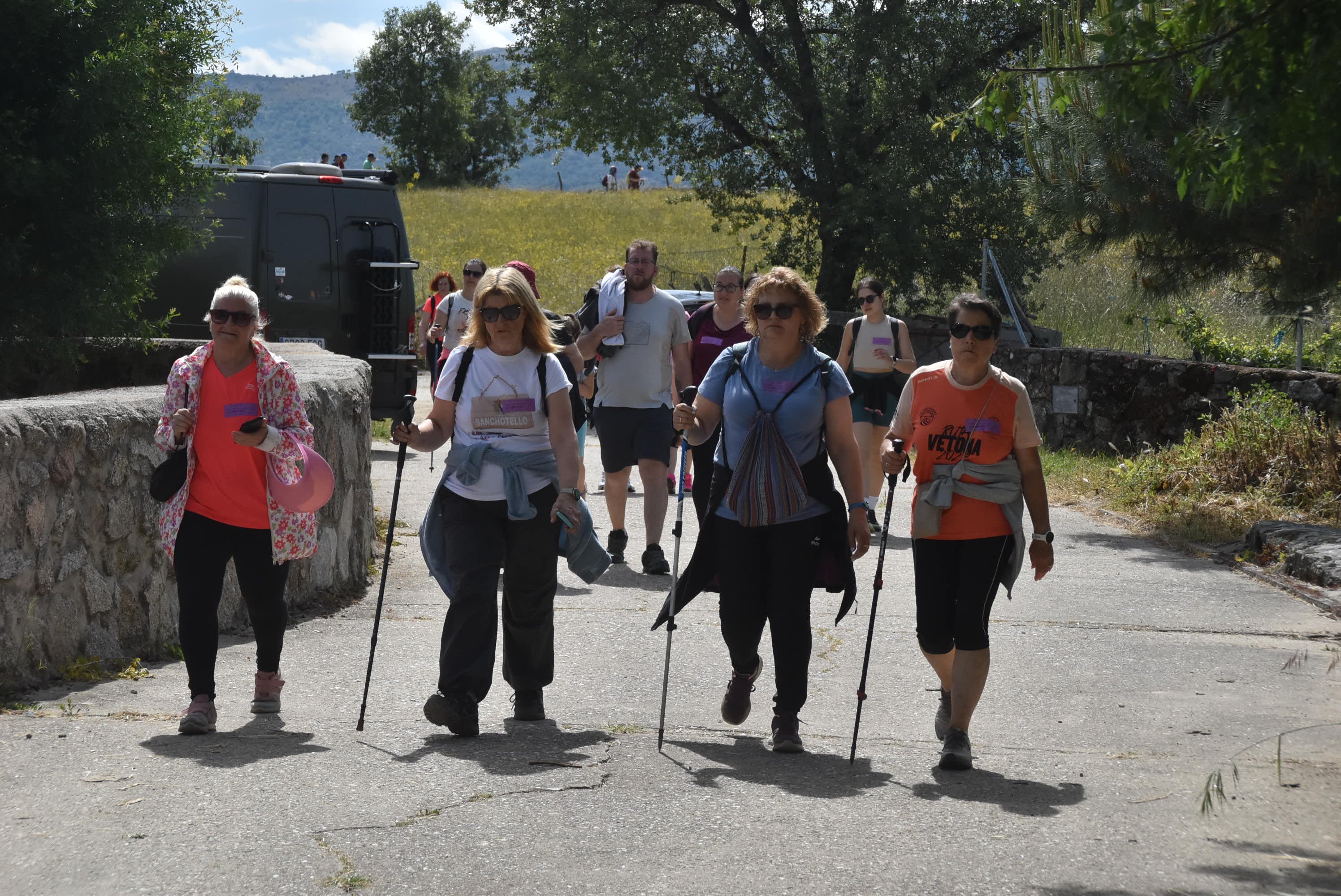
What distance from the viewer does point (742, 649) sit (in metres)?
5.70

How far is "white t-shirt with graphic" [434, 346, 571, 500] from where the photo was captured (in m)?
5.68

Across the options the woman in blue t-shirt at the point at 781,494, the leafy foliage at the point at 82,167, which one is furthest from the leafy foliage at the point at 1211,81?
the leafy foliage at the point at 82,167

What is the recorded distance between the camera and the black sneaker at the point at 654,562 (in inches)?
360

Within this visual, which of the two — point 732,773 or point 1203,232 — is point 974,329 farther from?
point 1203,232

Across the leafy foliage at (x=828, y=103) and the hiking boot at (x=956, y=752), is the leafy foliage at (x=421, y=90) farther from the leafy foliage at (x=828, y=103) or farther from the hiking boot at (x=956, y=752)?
the hiking boot at (x=956, y=752)

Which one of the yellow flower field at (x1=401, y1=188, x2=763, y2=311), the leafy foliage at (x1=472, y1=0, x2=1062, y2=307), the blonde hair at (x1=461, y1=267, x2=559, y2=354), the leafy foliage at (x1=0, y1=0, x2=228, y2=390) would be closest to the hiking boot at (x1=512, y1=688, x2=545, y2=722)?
the blonde hair at (x1=461, y1=267, x2=559, y2=354)

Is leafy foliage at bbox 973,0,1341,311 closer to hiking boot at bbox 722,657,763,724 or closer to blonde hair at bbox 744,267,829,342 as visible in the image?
blonde hair at bbox 744,267,829,342

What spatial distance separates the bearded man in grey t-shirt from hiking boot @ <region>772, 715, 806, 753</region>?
11.9ft

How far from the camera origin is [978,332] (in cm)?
534

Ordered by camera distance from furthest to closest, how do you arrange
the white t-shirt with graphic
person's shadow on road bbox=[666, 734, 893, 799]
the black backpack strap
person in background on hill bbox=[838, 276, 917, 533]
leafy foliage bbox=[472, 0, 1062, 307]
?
leafy foliage bbox=[472, 0, 1062, 307], person in background on hill bbox=[838, 276, 917, 533], the black backpack strap, the white t-shirt with graphic, person's shadow on road bbox=[666, 734, 893, 799]

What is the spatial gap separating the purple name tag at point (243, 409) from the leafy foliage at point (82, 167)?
360 cm

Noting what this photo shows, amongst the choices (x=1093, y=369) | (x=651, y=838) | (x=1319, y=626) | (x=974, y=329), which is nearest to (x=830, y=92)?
(x=1093, y=369)

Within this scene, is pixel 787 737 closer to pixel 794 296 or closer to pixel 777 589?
pixel 777 589

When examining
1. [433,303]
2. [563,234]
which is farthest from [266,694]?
[563,234]
